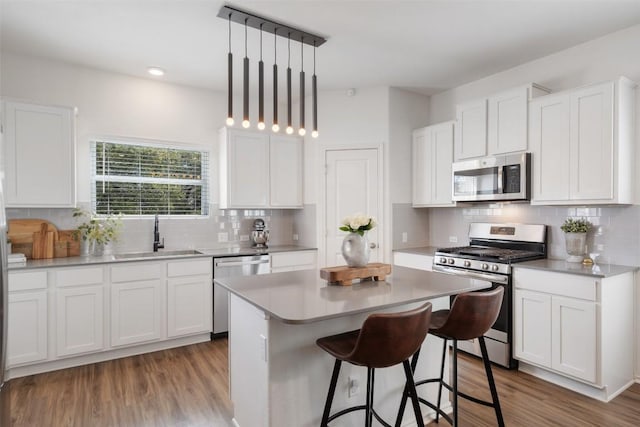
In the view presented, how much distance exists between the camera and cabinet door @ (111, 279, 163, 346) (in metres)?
3.38

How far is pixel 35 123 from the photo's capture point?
10.7 ft

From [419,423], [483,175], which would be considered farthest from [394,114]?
[419,423]

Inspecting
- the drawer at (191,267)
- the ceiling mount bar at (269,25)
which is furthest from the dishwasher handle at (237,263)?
the ceiling mount bar at (269,25)

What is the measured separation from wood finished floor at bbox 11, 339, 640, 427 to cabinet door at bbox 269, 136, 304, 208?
2.12 m

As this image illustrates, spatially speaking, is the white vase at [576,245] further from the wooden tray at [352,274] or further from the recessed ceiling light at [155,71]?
the recessed ceiling light at [155,71]

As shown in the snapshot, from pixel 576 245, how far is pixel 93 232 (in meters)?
4.48

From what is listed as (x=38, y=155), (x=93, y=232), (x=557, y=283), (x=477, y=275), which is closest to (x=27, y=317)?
(x=93, y=232)

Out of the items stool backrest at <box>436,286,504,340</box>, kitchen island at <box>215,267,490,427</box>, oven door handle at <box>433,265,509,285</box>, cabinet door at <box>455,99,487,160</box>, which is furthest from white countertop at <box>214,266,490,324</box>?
cabinet door at <box>455,99,487,160</box>

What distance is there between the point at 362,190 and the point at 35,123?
3.30 meters

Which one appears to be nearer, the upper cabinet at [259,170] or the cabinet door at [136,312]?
the cabinet door at [136,312]

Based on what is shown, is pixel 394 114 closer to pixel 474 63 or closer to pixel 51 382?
pixel 474 63

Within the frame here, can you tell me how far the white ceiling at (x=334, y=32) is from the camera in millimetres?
2627

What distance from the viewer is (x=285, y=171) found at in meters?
4.69

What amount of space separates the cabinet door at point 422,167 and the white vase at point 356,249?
2210mm
